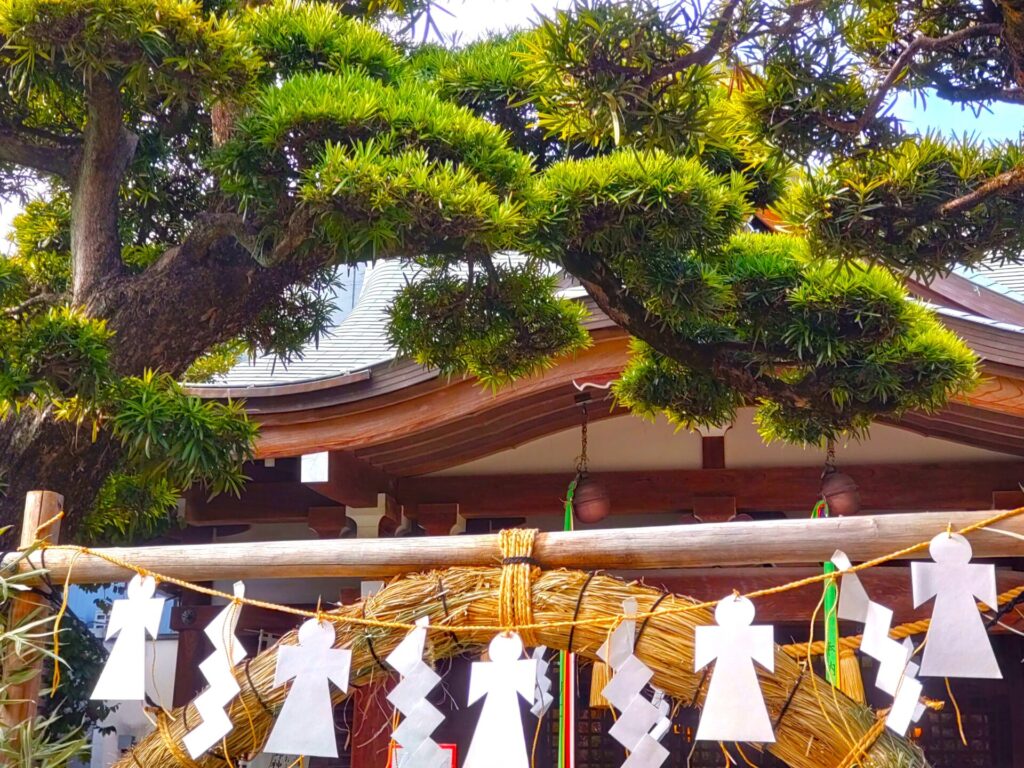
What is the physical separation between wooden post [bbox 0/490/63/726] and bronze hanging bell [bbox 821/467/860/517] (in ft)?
9.34

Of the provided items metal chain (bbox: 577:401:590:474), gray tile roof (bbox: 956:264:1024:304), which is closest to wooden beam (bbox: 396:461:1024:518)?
metal chain (bbox: 577:401:590:474)

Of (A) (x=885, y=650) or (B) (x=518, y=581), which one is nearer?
(A) (x=885, y=650)

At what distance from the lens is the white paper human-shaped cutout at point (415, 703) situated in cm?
174

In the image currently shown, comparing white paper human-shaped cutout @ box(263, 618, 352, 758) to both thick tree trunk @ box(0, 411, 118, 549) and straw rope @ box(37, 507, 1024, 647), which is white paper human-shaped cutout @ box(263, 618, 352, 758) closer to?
straw rope @ box(37, 507, 1024, 647)

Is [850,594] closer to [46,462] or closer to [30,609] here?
[30,609]

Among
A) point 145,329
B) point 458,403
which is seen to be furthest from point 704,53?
point 458,403

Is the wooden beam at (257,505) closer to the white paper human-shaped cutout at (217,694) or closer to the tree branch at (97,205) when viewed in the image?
the tree branch at (97,205)

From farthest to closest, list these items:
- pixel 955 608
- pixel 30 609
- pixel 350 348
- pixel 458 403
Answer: pixel 350 348
pixel 458 403
pixel 30 609
pixel 955 608

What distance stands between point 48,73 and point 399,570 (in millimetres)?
1567

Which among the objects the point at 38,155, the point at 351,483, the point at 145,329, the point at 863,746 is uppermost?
the point at 38,155

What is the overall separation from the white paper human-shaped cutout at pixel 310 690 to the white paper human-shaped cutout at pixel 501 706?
0.85 ft

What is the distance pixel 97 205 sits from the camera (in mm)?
2789

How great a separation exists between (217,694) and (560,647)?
26.0 inches

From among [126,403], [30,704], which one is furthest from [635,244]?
[30,704]
